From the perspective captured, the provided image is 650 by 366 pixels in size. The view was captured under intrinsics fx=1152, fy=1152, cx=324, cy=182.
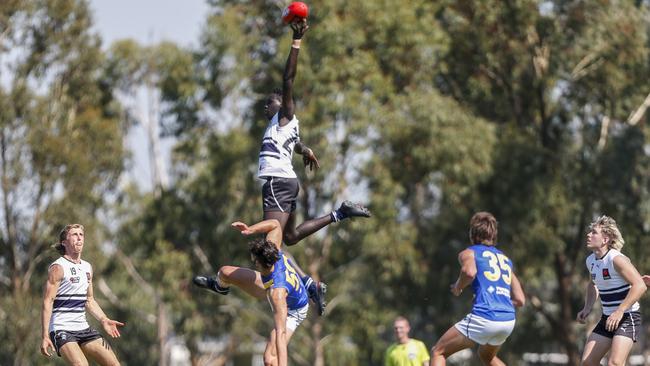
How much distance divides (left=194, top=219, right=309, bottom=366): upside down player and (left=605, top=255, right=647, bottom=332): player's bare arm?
11.8 ft

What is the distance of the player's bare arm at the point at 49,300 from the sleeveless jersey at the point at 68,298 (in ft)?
0.27

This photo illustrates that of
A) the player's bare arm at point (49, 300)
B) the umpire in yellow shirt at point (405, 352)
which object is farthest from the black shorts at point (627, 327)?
the player's bare arm at point (49, 300)

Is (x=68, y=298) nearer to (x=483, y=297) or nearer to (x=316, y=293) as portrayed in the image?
(x=316, y=293)

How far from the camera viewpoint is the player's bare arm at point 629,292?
478 inches

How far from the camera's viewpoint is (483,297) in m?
12.3

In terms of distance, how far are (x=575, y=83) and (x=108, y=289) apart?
2259cm

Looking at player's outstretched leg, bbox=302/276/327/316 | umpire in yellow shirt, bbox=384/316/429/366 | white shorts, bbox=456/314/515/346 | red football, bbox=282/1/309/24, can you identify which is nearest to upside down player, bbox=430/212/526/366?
white shorts, bbox=456/314/515/346

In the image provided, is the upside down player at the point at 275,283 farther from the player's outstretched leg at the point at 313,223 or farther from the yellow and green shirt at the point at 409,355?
the yellow and green shirt at the point at 409,355

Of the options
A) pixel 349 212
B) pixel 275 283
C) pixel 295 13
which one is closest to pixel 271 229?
pixel 275 283

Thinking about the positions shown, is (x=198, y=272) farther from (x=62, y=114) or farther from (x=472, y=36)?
(x=472, y=36)

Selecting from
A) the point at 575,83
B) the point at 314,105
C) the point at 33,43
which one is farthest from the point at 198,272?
the point at 575,83

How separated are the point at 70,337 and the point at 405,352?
19.9 feet

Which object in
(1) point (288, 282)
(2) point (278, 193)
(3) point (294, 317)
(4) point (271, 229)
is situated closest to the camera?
(1) point (288, 282)

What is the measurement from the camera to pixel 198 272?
4125 centimetres
